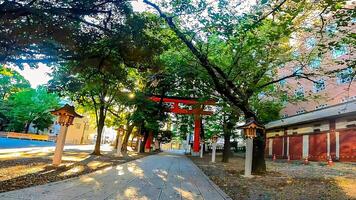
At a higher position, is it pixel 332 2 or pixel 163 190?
pixel 332 2

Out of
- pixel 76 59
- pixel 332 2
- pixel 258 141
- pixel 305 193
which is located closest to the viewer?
pixel 332 2

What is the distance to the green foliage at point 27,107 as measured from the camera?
4462cm

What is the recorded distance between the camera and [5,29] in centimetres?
791

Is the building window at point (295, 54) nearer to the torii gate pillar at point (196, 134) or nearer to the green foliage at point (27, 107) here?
the torii gate pillar at point (196, 134)

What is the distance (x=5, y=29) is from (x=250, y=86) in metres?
10.7

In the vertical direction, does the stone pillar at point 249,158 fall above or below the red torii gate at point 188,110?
below

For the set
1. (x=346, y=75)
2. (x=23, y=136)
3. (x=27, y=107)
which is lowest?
(x=23, y=136)

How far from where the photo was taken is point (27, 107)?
146 ft

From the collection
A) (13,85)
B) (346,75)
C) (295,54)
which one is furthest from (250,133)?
(13,85)

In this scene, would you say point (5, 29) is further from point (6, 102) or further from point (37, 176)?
point (6, 102)

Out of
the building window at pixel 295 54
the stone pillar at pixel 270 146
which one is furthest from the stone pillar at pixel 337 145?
the stone pillar at pixel 270 146

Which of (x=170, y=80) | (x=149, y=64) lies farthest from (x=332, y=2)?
(x=170, y=80)

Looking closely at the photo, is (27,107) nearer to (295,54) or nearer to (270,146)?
(270,146)

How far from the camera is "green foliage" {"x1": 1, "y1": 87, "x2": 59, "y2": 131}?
44625 mm
